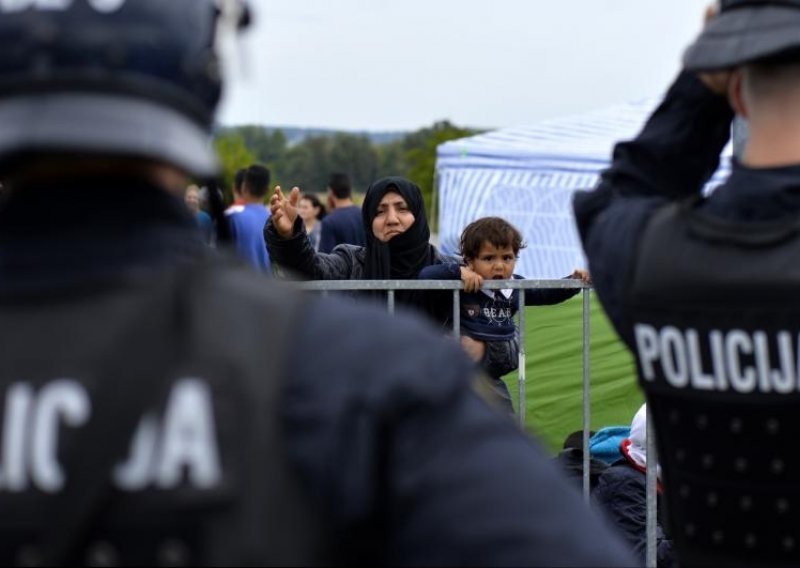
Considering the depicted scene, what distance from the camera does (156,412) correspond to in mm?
1494

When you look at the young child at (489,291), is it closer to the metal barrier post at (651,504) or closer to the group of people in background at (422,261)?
the group of people in background at (422,261)

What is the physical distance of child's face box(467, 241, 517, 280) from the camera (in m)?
6.00

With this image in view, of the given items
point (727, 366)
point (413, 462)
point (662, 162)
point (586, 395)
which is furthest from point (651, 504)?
point (413, 462)

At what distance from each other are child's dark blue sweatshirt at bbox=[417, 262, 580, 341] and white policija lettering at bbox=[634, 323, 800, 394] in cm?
291

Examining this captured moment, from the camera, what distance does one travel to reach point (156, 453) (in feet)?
4.87

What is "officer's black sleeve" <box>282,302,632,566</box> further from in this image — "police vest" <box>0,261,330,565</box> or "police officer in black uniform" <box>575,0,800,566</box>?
"police officer in black uniform" <box>575,0,800,566</box>

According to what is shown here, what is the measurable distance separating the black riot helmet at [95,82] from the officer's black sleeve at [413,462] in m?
0.27

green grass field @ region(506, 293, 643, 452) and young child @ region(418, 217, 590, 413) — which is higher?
young child @ region(418, 217, 590, 413)

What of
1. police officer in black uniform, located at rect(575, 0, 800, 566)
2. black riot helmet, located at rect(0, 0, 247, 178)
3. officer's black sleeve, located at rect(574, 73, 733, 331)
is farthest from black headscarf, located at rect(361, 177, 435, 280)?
black riot helmet, located at rect(0, 0, 247, 178)

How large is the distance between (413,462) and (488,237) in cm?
451

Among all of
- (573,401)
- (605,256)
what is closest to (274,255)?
(573,401)

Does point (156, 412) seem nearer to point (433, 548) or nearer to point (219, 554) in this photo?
point (219, 554)

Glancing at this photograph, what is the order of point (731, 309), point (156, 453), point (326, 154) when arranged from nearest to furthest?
point (156, 453) → point (731, 309) → point (326, 154)

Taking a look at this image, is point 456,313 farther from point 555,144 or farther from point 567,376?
point 555,144
